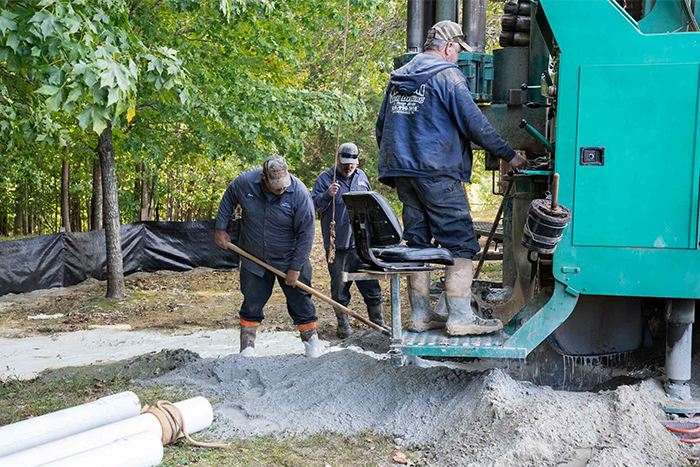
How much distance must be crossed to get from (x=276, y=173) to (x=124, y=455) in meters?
2.96

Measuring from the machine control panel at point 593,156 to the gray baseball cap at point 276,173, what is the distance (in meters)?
2.66

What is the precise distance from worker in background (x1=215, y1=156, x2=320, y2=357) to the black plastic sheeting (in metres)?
5.98

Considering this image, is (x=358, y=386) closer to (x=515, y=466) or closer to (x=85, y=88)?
(x=515, y=466)

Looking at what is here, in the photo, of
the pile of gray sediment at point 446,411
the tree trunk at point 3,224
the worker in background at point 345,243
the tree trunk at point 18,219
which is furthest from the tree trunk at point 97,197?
the tree trunk at point 3,224

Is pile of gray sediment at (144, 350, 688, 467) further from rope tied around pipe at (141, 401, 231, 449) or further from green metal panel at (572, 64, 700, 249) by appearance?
green metal panel at (572, 64, 700, 249)

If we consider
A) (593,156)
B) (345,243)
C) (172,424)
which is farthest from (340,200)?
(172,424)

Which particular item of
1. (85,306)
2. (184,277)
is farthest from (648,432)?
(184,277)

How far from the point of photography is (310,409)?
4348 millimetres

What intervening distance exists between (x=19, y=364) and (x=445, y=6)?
16.5 feet

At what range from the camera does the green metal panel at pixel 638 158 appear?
373cm

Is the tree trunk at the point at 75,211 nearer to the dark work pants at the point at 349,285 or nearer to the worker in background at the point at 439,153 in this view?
the dark work pants at the point at 349,285

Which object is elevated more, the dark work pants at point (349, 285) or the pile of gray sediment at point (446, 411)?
the dark work pants at point (349, 285)

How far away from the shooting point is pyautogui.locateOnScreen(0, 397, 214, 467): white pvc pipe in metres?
3.17

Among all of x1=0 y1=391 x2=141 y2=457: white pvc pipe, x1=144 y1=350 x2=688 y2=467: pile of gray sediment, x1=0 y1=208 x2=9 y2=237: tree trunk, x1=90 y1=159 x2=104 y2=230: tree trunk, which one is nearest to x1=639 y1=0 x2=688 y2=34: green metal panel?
x1=144 y1=350 x2=688 y2=467: pile of gray sediment
